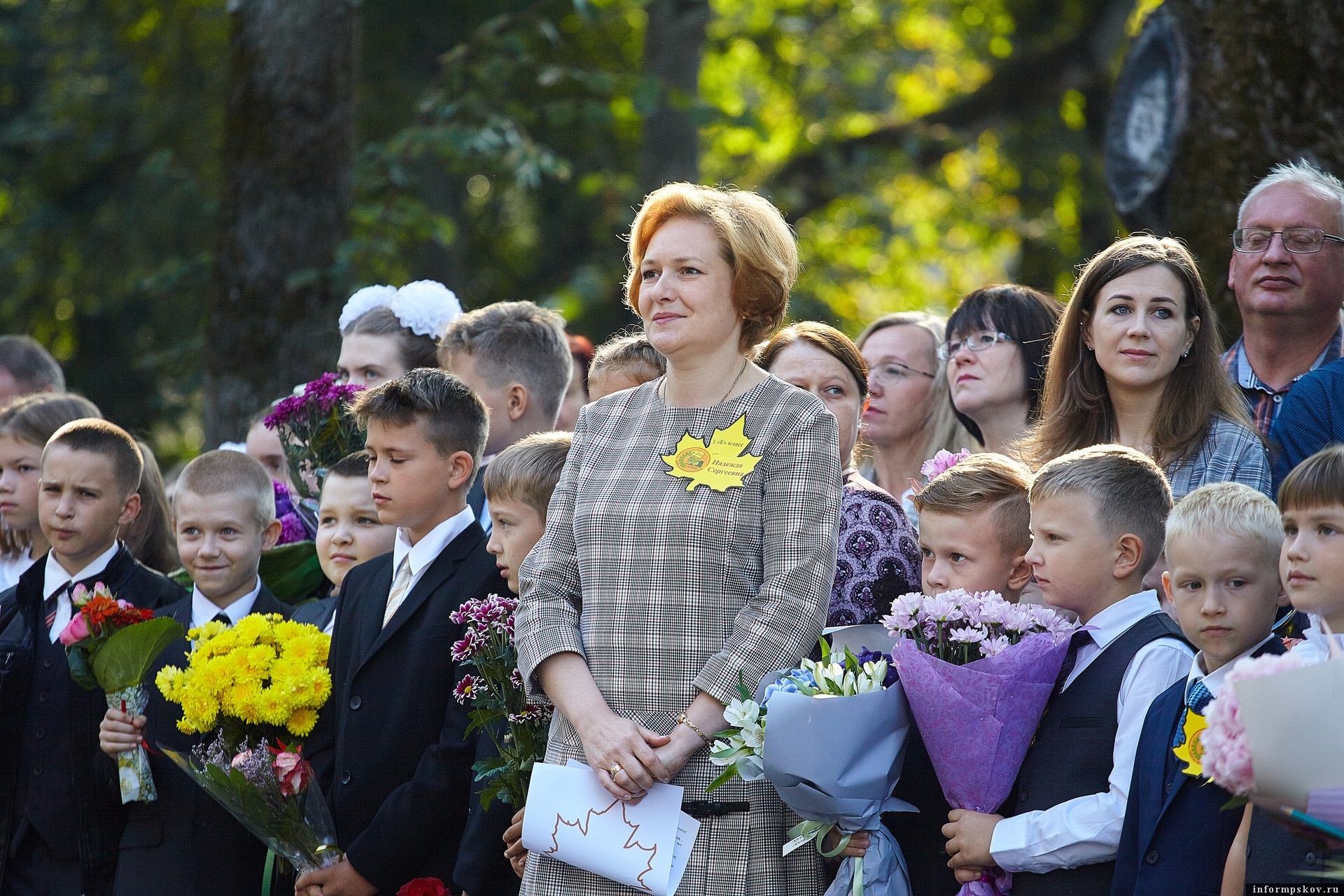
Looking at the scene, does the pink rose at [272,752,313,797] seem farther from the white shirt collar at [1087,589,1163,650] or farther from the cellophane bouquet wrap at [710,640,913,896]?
the white shirt collar at [1087,589,1163,650]

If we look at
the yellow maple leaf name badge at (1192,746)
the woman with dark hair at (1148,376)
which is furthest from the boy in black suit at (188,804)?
the yellow maple leaf name badge at (1192,746)

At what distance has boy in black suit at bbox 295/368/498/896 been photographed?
13.3 ft

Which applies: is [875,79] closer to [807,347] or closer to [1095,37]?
[1095,37]

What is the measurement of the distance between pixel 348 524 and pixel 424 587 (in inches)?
33.8

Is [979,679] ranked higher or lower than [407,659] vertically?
higher

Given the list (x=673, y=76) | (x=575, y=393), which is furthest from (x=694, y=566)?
(x=673, y=76)

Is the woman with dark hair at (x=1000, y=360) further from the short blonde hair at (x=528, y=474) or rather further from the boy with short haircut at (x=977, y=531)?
the short blonde hair at (x=528, y=474)

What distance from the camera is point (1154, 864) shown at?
9.89 ft

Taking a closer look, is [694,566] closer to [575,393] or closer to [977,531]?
[977,531]

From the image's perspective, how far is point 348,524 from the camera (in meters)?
5.03

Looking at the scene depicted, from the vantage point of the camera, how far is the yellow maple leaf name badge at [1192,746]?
2.86 metres

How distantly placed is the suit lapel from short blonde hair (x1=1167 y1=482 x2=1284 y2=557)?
2173mm

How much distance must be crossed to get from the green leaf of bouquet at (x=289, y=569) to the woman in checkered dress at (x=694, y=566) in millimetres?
2488

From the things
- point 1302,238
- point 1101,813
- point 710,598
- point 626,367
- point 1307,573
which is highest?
point 1302,238
